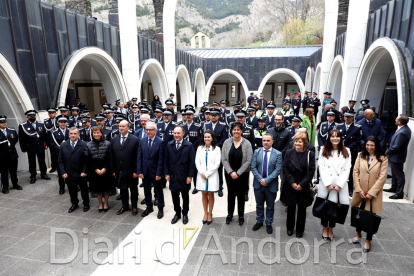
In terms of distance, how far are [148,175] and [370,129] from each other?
5.23m

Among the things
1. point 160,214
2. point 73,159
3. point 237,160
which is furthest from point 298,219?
point 73,159

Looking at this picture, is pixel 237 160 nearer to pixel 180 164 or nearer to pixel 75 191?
pixel 180 164

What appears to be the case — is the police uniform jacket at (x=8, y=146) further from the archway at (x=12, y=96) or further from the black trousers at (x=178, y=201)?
the black trousers at (x=178, y=201)

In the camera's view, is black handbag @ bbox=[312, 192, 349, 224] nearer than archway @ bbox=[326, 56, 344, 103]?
Yes

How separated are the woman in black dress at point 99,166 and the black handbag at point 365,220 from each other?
4331 mm

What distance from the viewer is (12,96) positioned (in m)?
7.07

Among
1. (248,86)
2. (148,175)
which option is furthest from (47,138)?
(248,86)

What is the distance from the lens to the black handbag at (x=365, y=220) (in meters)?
3.72

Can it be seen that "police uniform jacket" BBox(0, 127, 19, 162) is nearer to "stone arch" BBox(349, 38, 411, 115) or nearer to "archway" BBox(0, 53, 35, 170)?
"archway" BBox(0, 53, 35, 170)

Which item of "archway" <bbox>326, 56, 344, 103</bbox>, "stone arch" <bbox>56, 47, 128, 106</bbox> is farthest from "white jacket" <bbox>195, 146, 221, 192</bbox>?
"archway" <bbox>326, 56, 344, 103</bbox>

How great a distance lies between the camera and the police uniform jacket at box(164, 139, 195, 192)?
15.2 ft

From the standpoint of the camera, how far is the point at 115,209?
5.46 meters

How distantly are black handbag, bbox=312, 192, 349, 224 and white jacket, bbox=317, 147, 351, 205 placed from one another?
62 mm

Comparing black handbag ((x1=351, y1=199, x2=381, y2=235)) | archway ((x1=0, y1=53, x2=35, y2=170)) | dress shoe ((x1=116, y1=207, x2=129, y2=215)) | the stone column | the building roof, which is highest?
the building roof
